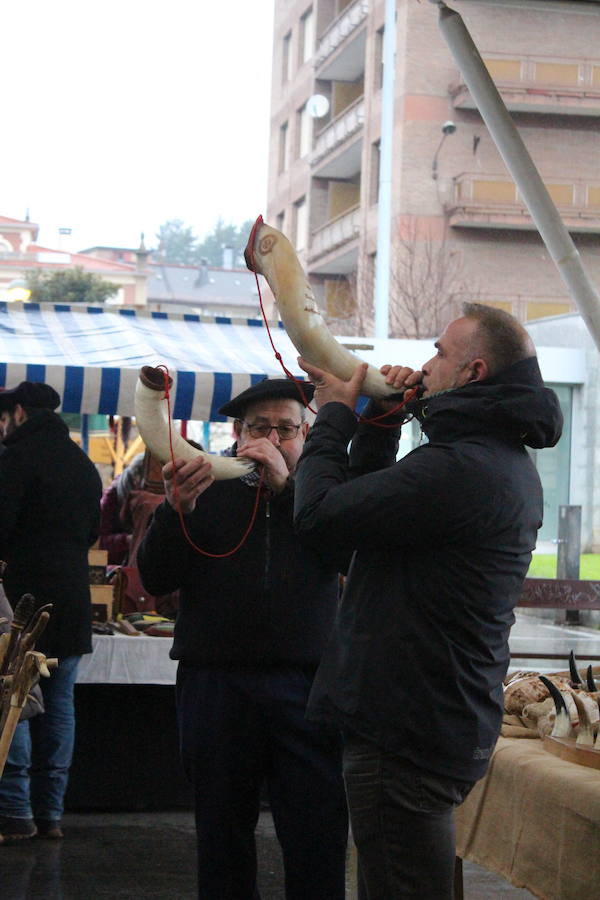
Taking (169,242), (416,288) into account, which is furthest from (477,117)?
(169,242)

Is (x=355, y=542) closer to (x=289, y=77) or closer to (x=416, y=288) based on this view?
(x=416, y=288)

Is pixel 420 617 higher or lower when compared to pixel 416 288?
lower

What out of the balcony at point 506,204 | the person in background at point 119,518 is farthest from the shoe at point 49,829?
the balcony at point 506,204

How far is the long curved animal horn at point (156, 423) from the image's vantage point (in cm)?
292

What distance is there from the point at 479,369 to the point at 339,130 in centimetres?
3412

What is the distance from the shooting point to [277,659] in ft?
10.8

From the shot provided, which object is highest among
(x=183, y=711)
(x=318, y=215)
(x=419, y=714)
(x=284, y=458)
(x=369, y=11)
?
(x=369, y=11)

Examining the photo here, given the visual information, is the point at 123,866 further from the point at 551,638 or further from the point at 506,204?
the point at 506,204

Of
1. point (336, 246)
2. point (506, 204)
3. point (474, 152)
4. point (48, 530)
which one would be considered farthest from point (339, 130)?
point (48, 530)

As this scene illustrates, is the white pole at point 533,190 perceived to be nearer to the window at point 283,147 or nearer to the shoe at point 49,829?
the shoe at point 49,829

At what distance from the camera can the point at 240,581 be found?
11.0ft

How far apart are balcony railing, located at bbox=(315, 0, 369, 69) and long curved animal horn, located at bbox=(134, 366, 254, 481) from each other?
3215 centimetres

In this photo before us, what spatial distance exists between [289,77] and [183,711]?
39.3 meters

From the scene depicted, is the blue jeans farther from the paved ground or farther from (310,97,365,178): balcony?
(310,97,365,178): balcony
